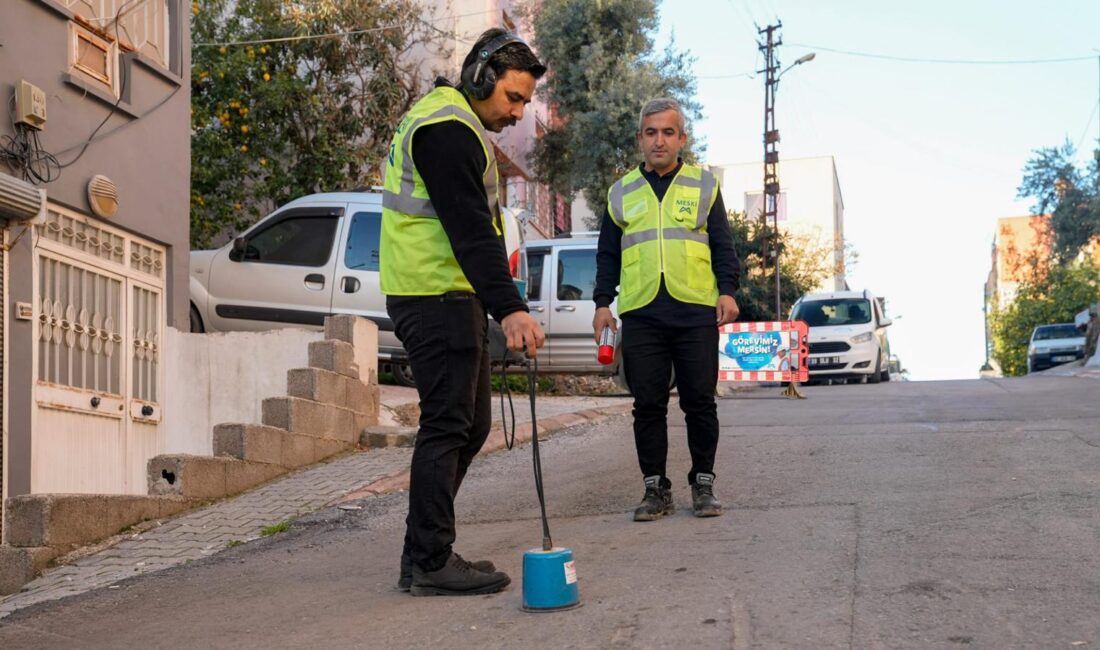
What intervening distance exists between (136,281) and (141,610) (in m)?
5.70

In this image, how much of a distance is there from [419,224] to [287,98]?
14011mm

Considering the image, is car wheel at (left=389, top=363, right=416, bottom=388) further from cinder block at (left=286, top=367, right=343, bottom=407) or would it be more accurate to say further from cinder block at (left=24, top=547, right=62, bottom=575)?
cinder block at (left=24, top=547, right=62, bottom=575)

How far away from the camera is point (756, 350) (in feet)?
56.2

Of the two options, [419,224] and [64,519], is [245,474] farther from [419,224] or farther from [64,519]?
[419,224]

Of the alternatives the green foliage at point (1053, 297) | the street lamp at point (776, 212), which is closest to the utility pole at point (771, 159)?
the street lamp at point (776, 212)

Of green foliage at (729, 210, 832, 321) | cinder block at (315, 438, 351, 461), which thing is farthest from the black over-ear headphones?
green foliage at (729, 210, 832, 321)

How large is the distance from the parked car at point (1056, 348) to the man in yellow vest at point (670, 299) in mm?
33025

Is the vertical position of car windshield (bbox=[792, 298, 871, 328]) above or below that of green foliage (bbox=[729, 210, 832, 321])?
below

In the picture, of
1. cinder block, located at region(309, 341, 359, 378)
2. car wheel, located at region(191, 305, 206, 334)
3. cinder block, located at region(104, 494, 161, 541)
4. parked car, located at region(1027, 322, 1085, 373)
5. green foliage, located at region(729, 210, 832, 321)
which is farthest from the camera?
parked car, located at region(1027, 322, 1085, 373)

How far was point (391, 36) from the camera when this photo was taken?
63.3 feet

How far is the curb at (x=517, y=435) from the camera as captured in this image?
7.96 m

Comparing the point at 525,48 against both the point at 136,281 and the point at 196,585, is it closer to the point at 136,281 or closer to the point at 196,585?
the point at 196,585

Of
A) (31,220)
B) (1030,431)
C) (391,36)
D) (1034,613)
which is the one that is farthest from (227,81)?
(1034,613)

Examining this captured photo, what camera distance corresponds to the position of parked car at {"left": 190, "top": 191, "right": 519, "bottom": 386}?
13453 mm
